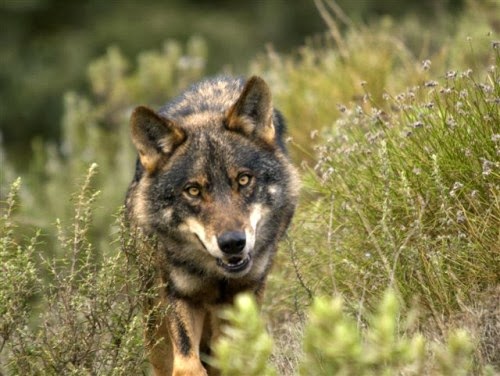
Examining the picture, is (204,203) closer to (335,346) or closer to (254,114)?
(254,114)

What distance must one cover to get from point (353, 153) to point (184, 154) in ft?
3.82

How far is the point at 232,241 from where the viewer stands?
5305 mm

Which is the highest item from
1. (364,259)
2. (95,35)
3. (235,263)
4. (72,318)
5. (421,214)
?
(72,318)

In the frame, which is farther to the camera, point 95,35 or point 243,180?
point 95,35

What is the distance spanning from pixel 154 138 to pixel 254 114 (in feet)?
1.74

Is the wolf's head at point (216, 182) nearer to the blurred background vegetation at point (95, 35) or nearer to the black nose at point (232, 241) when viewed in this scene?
the black nose at point (232, 241)

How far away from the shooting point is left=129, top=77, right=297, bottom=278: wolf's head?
217 inches

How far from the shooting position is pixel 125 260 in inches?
222

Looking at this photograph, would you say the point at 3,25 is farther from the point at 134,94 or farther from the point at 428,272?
the point at 428,272

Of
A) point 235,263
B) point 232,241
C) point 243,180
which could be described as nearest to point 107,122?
point 243,180

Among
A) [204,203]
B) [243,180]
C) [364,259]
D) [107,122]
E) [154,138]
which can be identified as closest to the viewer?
[204,203]

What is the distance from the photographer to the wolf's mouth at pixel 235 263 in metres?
5.43

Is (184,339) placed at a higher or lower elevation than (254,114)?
lower

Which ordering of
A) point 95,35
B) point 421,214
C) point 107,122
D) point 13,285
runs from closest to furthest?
point 13,285 → point 421,214 → point 107,122 → point 95,35
